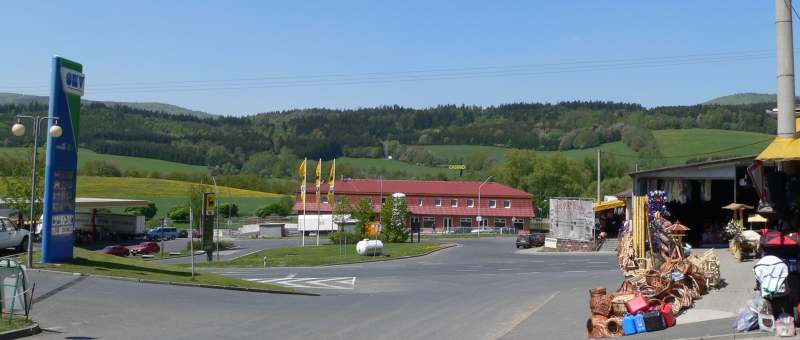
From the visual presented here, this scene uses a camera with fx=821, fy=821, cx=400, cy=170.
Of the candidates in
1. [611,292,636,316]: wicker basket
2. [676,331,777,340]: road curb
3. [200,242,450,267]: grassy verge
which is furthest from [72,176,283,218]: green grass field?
[676,331,777,340]: road curb

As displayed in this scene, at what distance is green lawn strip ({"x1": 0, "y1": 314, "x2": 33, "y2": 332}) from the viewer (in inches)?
616

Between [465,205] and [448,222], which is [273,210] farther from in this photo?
[465,205]

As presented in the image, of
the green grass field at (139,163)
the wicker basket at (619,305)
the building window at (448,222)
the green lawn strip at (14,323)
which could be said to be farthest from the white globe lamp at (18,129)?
the green grass field at (139,163)

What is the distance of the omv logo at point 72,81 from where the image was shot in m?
27.4

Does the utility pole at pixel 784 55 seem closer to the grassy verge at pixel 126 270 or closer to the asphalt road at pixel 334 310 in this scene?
the asphalt road at pixel 334 310

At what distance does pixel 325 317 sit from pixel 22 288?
24.9 feet

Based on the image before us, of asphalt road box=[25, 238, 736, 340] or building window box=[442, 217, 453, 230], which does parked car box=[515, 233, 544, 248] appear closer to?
asphalt road box=[25, 238, 736, 340]

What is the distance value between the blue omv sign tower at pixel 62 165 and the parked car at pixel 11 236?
23.0 feet

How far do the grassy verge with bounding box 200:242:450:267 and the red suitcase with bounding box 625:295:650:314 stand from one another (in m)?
33.7

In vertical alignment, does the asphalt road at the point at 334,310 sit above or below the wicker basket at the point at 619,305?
below

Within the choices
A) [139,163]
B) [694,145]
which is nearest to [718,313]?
[694,145]

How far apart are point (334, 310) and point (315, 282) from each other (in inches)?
509

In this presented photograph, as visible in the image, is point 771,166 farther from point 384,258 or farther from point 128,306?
point 384,258

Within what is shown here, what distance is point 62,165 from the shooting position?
27.5 m
